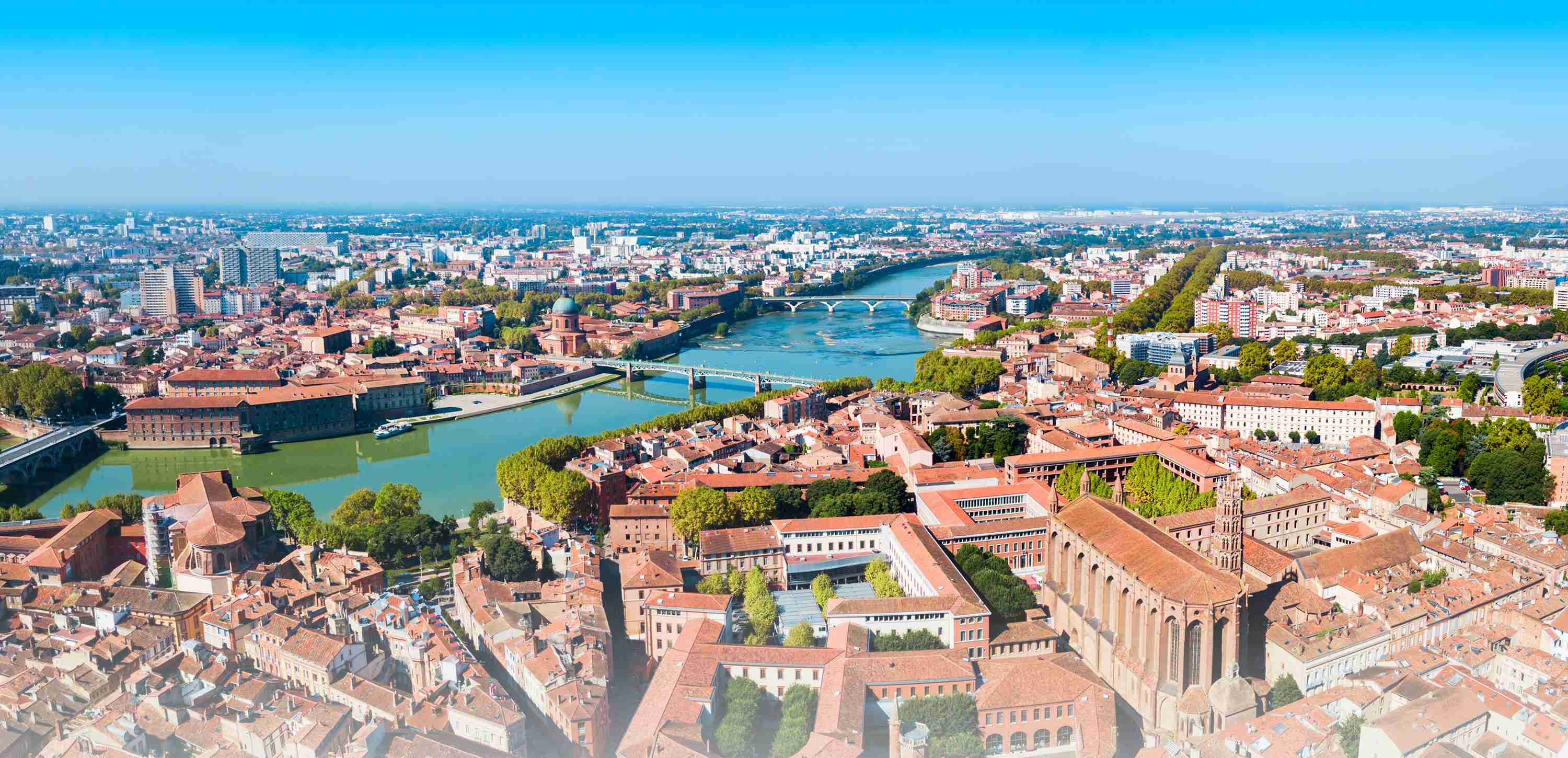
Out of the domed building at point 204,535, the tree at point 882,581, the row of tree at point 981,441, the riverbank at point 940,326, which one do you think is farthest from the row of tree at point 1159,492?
the riverbank at point 940,326

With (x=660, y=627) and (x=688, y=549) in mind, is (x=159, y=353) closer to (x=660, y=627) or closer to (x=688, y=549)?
(x=688, y=549)

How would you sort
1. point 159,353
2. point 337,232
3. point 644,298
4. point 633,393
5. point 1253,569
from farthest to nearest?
point 337,232 → point 644,298 → point 159,353 → point 633,393 → point 1253,569

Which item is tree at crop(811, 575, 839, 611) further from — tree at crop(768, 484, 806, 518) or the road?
the road

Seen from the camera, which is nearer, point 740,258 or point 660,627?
point 660,627

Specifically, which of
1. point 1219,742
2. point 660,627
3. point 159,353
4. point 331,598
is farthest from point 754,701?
point 159,353

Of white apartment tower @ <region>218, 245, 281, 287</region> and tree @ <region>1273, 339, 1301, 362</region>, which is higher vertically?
white apartment tower @ <region>218, 245, 281, 287</region>

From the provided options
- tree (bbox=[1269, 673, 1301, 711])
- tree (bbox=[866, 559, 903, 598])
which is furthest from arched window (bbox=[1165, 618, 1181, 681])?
tree (bbox=[866, 559, 903, 598])

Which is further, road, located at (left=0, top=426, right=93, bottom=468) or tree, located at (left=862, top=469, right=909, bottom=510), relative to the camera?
road, located at (left=0, top=426, right=93, bottom=468)
